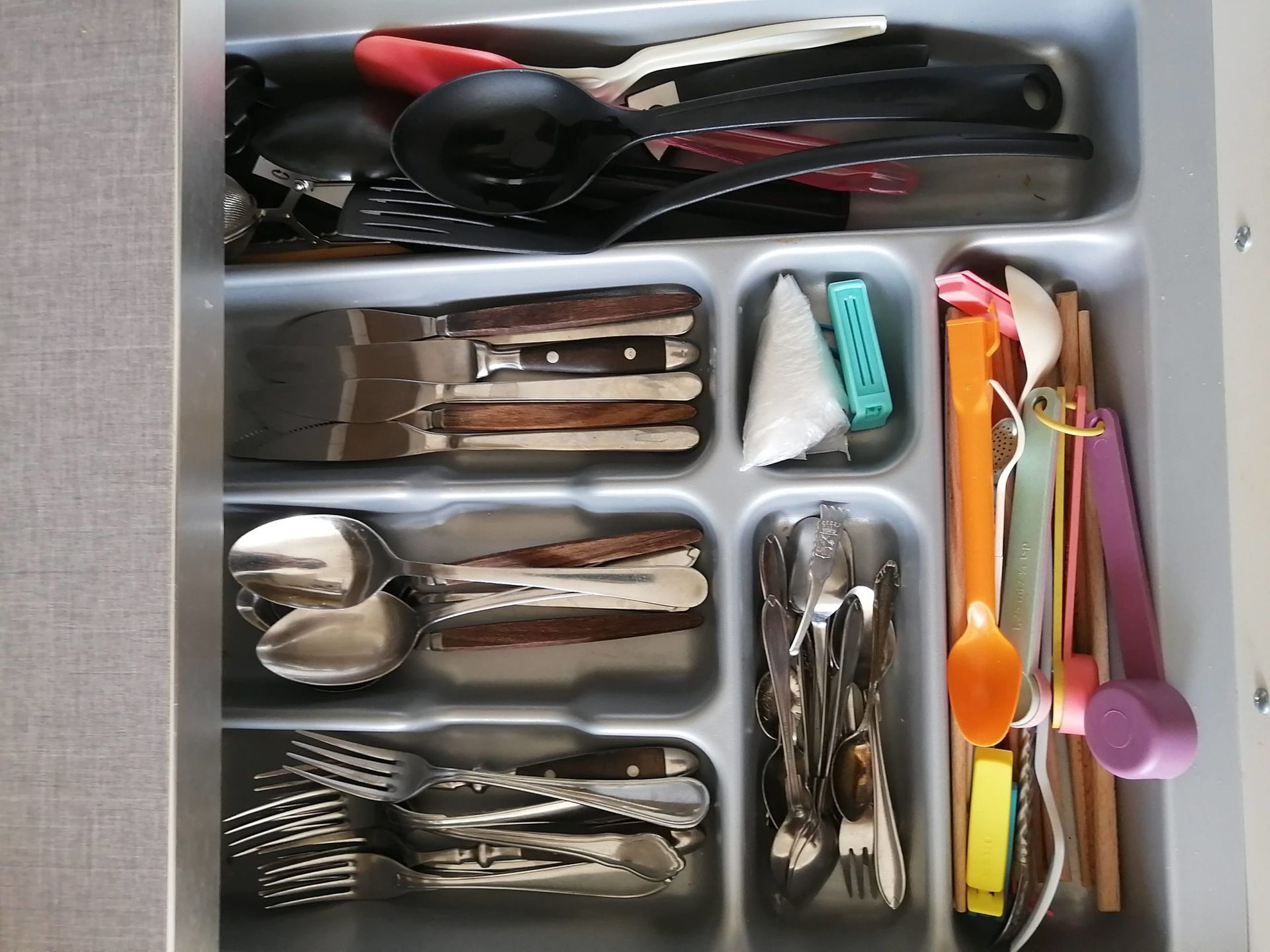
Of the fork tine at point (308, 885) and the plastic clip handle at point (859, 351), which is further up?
the plastic clip handle at point (859, 351)

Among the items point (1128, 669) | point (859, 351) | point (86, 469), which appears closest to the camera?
point (86, 469)

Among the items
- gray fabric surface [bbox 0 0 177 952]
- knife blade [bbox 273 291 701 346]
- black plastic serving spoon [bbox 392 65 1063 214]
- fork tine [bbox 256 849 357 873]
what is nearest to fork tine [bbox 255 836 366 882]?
fork tine [bbox 256 849 357 873]

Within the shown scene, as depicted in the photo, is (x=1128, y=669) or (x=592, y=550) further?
(x=592, y=550)

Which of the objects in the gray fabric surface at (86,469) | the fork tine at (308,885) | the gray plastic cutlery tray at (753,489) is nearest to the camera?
the gray fabric surface at (86,469)

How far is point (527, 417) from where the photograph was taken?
2.65ft

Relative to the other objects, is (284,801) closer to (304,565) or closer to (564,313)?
(304,565)

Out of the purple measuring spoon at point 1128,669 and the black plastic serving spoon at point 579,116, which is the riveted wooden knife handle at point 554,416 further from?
the purple measuring spoon at point 1128,669

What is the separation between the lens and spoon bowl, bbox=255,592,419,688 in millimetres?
803

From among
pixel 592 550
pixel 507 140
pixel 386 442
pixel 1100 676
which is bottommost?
pixel 1100 676

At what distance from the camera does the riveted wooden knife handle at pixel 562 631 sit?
803mm

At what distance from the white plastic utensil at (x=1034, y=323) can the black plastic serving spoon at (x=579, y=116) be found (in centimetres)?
15

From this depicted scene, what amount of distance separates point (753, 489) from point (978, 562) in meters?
0.19

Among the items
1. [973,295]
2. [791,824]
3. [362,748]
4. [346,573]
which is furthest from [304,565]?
[973,295]

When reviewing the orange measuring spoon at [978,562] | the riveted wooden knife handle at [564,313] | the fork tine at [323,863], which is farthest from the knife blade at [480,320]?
the fork tine at [323,863]
